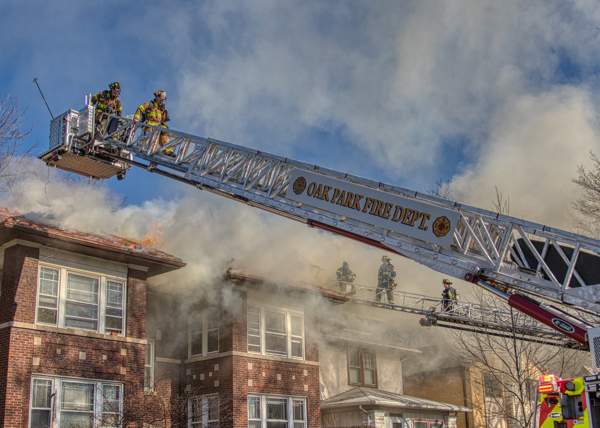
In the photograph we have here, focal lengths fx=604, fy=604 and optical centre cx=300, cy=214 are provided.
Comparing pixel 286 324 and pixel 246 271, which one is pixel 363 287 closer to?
pixel 286 324

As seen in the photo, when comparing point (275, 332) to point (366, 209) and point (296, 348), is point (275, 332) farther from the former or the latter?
point (366, 209)

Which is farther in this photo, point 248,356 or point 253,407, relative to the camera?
point 248,356

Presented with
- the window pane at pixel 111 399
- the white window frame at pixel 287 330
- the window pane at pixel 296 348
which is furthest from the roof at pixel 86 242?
the window pane at pixel 296 348

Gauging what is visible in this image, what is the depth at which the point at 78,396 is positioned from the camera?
12.7 metres

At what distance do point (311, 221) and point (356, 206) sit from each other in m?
0.90

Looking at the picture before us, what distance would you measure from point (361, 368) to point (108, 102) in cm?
1314

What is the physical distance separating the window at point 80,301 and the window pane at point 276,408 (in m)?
4.61

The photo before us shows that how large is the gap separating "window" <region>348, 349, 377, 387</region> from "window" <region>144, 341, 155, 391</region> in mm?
7473

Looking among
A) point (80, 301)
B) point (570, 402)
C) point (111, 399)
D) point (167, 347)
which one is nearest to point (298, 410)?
point (167, 347)

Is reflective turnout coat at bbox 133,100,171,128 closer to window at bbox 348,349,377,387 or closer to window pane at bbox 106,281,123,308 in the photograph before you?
window pane at bbox 106,281,123,308

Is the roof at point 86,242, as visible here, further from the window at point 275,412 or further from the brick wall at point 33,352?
the window at point 275,412

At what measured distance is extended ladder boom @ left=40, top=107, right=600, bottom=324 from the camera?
7.94 metres

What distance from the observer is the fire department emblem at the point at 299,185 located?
989cm

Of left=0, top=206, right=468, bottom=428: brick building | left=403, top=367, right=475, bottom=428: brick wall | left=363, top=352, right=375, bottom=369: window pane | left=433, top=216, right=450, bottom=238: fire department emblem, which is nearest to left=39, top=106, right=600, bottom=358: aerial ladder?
left=433, top=216, right=450, bottom=238: fire department emblem
